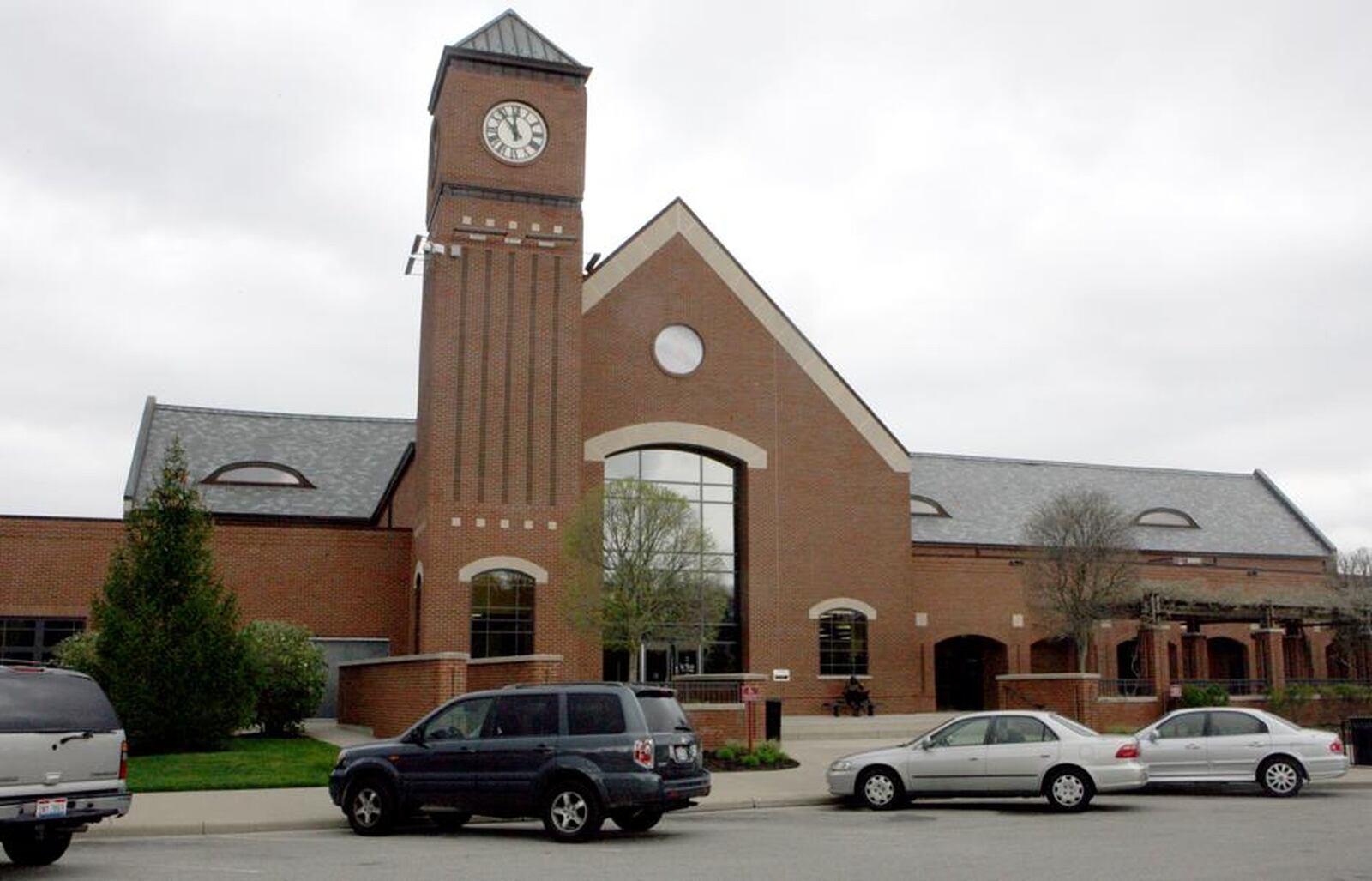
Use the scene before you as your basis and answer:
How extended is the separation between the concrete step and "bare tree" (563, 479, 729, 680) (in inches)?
166

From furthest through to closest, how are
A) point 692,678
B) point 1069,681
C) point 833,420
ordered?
point 833,420
point 1069,681
point 692,678

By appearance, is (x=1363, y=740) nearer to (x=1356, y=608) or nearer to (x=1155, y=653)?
(x=1155, y=653)

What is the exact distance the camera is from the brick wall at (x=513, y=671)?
22578 mm

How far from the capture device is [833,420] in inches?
1474

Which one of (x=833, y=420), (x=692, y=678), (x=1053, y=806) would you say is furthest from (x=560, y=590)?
(x=1053, y=806)

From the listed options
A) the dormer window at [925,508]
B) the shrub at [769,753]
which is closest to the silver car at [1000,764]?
the shrub at [769,753]

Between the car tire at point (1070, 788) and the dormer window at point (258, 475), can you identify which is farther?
the dormer window at point (258, 475)

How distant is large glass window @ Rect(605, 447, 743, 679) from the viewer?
34562 millimetres

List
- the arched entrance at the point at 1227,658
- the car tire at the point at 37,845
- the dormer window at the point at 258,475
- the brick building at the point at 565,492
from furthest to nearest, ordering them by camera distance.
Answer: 1. the arched entrance at the point at 1227,658
2. the dormer window at the point at 258,475
3. the brick building at the point at 565,492
4. the car tire at the point at 37,845

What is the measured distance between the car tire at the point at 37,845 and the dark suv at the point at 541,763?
350cm

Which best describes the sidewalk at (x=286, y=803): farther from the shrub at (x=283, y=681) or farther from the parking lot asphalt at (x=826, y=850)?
the shrub at (x=283, y=681)

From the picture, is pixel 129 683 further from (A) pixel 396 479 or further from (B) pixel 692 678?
(A) pixel 396 479

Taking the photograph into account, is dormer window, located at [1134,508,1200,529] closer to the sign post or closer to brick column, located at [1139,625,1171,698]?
brick column, located at [1139,625,1171,698]

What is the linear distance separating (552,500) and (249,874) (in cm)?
2065
